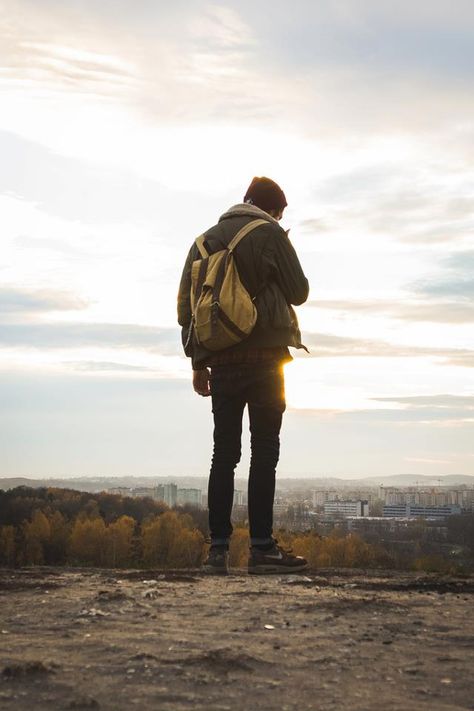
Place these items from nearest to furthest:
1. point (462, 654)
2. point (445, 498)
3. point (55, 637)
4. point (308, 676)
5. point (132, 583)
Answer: point (308, 676)
point (462, 654)
point (55, 637)
point (132, 583)
point (445, 498)

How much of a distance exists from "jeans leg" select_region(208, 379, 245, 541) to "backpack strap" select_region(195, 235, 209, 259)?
868mm

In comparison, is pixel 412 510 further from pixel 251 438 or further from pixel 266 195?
pixel 251 438

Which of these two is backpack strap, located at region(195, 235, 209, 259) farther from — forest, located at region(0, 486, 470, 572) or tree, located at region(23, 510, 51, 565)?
tree, located at region(23, 510, 51, 565)

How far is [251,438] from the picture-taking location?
539cm

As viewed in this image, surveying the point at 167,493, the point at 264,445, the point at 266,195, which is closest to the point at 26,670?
the point at 264,445

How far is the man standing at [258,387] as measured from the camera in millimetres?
5316

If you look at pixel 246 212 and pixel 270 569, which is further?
pixel 246 212

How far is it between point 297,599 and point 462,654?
1221 mm

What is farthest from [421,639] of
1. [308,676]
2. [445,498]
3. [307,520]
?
[445,498]

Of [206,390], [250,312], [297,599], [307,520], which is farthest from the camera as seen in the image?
[307,520]

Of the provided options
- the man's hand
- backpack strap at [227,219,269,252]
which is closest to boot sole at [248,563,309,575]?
the man's hand

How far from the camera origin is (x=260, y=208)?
589 cm

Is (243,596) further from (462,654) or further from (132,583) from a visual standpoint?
(462,654)

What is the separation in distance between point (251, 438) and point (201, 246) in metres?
1.37
